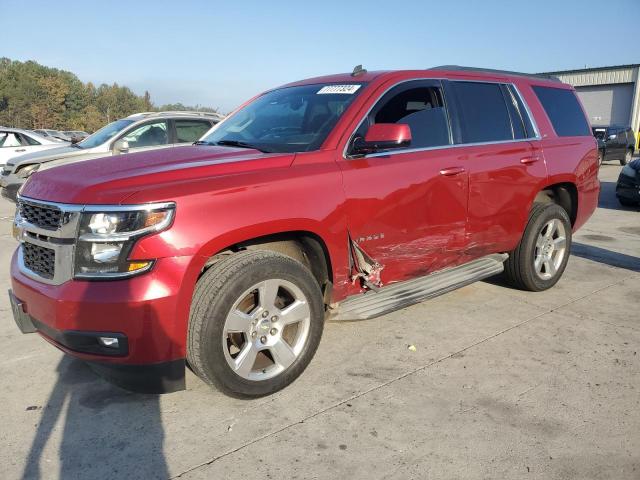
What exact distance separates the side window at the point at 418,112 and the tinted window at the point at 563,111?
147 centimetres

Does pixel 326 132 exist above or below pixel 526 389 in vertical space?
above

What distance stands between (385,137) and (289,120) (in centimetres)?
88

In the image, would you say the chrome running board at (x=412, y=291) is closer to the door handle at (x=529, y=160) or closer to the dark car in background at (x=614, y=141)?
the door handle at (x=529, y=160)

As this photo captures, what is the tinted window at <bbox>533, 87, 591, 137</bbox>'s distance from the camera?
16.2ft

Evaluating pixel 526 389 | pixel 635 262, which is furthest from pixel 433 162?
pixel 635 262

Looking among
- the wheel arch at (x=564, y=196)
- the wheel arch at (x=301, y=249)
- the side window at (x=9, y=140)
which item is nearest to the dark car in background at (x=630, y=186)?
the wheel arch at (x=564, y=196)

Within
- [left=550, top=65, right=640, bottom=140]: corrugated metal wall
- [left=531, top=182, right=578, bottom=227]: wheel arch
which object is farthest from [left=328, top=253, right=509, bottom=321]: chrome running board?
[left=550, top=65, right=640, bottom=140]: corrugated metal wall

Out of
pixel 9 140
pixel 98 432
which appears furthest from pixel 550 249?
pixel 9 140

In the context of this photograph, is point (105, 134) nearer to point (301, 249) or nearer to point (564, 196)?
point (301, 249)

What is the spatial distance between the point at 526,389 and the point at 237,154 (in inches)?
90.5

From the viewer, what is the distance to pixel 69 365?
3541 millimetres

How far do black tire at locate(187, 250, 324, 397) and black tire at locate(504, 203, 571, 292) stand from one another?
2.53m

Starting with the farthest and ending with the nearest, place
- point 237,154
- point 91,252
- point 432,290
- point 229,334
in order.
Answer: point 432,290 < point 237,154 < point 229,334 < point 91,252

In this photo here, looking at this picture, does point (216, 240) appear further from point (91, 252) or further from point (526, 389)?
point (526, 389)
